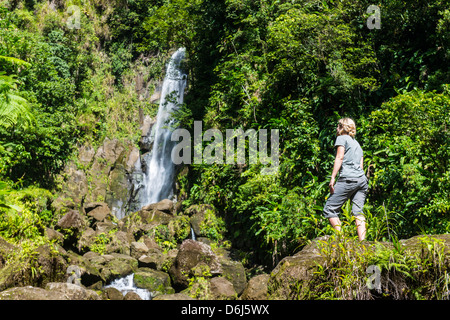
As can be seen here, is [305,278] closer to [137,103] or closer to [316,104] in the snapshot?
[316,104]

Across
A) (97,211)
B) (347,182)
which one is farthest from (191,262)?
(97,211)

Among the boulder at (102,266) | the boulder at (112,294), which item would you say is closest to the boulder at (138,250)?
the boulder at (102,266)

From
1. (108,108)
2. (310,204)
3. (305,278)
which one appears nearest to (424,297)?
(305,278)

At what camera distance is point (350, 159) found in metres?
4.61

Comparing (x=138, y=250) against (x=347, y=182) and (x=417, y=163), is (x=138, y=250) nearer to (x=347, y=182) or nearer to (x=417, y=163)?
(x=347, y=182)

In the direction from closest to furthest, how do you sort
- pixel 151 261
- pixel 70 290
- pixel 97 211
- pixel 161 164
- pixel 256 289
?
1. pixel 256 289
2. pixel 70 290
3. pixel 151 261
4. pixel 97 211
5. pixel 161 164

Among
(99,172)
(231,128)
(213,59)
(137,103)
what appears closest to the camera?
(231,128)

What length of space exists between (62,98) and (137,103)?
6.21 m

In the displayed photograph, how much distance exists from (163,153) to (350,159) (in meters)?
13.9

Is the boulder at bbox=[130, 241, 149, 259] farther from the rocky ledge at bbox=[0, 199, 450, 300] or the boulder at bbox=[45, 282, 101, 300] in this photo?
the boulder at bbox=[45, 282, 101, 300]

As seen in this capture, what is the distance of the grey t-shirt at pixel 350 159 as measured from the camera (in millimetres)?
4570

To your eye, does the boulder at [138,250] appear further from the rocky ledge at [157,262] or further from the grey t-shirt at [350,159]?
the grey t-shirt at [350,159]

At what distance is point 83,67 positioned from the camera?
19391mm

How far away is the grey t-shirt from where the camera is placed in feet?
15.0
